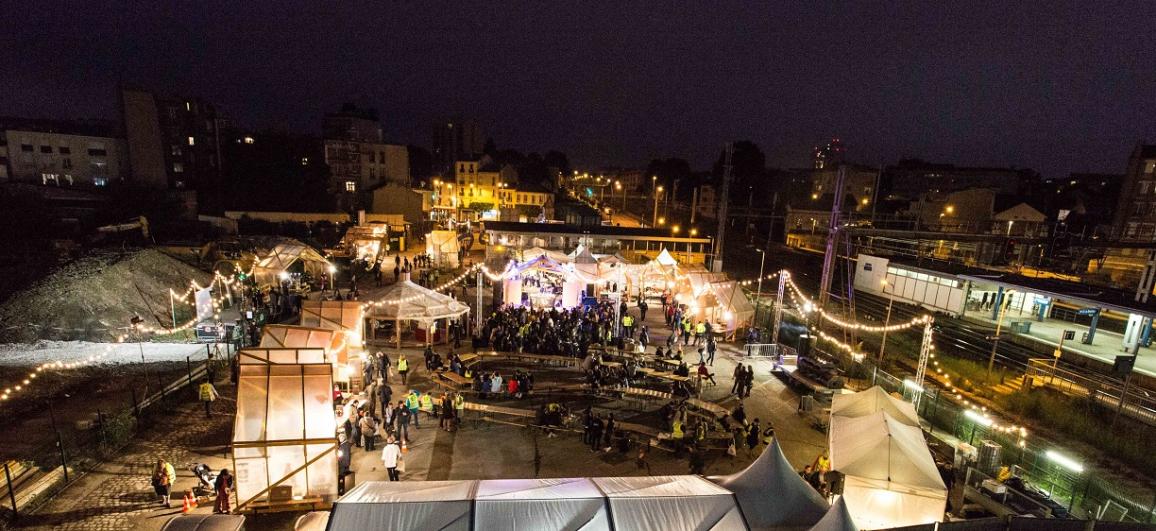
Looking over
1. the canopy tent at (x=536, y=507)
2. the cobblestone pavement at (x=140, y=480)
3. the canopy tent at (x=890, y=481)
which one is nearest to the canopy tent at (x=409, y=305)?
the cobblestone pavement at (x=140, y=480)

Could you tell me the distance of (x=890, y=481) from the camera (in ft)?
26.6

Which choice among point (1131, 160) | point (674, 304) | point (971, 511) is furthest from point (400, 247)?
point (1131, 160)

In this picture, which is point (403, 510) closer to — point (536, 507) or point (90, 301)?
point (536, 507)

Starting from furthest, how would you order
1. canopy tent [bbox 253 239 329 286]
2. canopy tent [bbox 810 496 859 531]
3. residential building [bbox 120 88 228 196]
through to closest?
residential building [bbox 120 88 228 196], canopy tent [bbox 253 239 329 286], canopy tent [bbox 810 496 859 531]

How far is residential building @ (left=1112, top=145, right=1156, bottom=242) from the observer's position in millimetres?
33969

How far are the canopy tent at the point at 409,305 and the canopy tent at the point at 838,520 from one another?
42.9ft

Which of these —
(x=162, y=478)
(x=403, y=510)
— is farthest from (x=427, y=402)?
(x=403, y=510)

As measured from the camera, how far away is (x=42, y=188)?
33.8 m

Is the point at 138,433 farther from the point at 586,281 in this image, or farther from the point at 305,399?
the point at 586,281

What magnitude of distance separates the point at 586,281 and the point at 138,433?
15137mm

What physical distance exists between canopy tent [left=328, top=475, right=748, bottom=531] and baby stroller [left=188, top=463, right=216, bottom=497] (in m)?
4.83

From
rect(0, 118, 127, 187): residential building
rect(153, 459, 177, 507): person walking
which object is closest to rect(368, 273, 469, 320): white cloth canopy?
rect(153, 459, 177, 507): person walking

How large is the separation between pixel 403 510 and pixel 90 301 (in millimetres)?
19769

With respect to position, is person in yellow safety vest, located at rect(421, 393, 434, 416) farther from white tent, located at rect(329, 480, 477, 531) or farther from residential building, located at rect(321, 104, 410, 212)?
residential building, located at rect(321, 104, 410, 212)
